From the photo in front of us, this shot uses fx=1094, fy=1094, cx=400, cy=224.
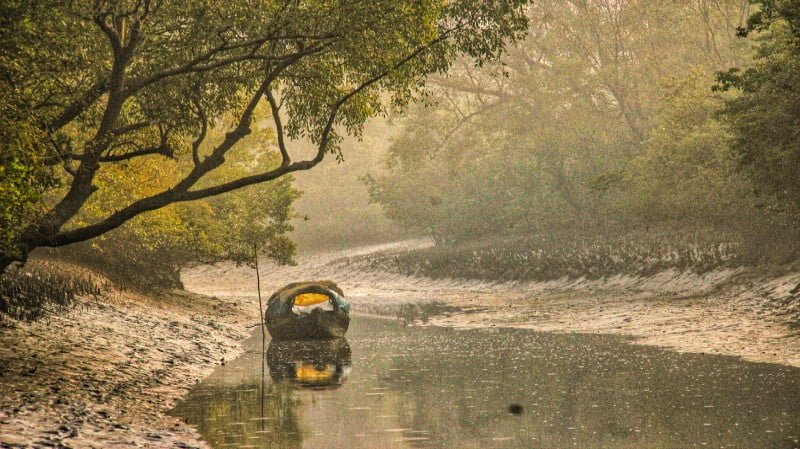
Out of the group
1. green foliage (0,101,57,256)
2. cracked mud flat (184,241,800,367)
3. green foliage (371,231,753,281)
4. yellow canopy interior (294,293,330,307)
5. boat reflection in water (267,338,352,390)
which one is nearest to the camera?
green foliage (0,101,57,256)

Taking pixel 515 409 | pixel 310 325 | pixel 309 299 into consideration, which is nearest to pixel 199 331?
pixel 310 325

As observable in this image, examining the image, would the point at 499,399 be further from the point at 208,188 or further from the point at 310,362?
the point at 310,362

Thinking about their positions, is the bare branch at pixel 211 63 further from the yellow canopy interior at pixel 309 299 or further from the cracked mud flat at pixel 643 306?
the yellow canopy interior at pixel 309 299

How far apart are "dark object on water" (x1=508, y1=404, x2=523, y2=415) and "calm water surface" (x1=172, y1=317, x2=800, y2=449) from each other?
6.4 inches

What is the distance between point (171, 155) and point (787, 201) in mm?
19609

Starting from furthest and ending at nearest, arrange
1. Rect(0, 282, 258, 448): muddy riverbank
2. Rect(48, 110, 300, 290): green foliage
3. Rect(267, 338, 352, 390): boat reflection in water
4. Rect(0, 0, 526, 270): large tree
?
Rect(48, 110, 300, 290): green foliage
Rect(267, 338, 352, 390): boat reflection in water
Rect(0, 0, 526, 270): large tree
Rect(0, 282, 258, 448): muddy riverbank

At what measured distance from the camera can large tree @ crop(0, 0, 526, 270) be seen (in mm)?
19953

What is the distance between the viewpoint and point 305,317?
35219 millimetres

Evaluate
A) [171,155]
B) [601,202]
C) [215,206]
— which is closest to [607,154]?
[601,202]

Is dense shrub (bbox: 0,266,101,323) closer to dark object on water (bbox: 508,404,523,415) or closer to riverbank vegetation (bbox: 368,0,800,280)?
dark object on water (bbox: 508,404,523,415)

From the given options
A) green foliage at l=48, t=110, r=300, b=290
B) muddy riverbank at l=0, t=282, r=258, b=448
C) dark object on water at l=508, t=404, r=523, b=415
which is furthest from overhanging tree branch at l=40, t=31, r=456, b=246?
green foliage at l=48, t=110, r=300, b=290

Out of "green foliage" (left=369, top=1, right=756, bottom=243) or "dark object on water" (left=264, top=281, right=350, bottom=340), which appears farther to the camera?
"green foliage" (left=369, top=1, right=756, bottom=243)

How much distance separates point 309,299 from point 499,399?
18.2 meters

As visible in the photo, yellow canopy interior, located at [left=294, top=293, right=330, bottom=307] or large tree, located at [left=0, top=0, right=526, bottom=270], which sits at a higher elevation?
large tree, located at [left=0, top=0, right=526, bottom=270]
